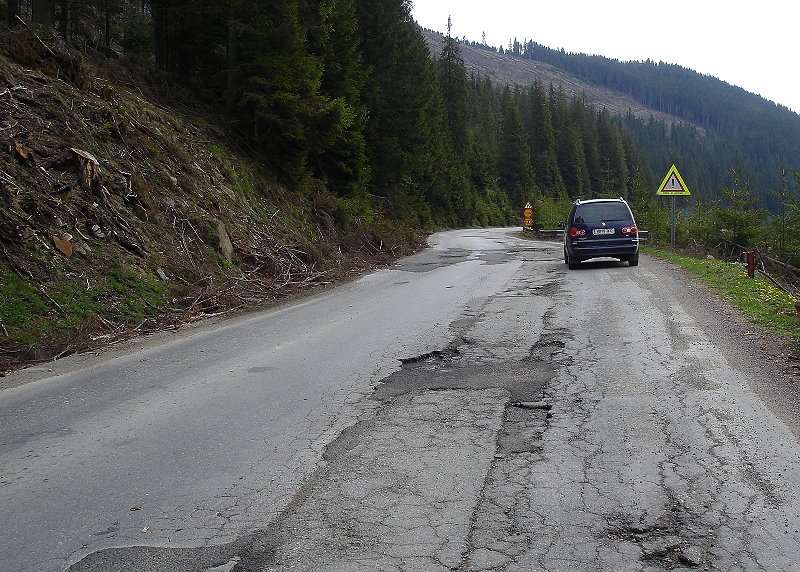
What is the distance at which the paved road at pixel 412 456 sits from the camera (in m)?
3.28

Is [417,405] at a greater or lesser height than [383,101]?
lesser

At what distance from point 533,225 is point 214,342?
37.6m

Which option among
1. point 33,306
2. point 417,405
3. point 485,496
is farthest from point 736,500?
point 33,306

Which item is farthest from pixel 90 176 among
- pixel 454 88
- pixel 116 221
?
pixel 454 88

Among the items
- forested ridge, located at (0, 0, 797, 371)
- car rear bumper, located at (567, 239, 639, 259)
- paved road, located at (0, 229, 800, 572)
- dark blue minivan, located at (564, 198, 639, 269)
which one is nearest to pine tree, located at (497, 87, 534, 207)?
forested ridge, located at (0, 0, 797, 371)

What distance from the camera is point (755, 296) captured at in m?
11.2

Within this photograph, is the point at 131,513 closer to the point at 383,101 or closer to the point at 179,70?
the point at 179,70

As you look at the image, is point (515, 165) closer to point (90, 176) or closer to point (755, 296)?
point (755, 296)

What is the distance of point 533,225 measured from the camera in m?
44.2

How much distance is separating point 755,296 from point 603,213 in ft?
21.2

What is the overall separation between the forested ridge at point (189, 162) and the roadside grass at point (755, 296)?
28.2ft

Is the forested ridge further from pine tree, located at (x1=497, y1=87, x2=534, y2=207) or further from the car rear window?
pine tree, located at (x1=497, y1=87, x2=534, y2=207)

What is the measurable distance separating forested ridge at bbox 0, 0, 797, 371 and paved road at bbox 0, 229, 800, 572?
2.38 m

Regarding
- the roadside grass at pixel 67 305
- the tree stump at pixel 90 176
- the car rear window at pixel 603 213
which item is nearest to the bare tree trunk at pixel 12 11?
the tree stump at pixel 90 176
